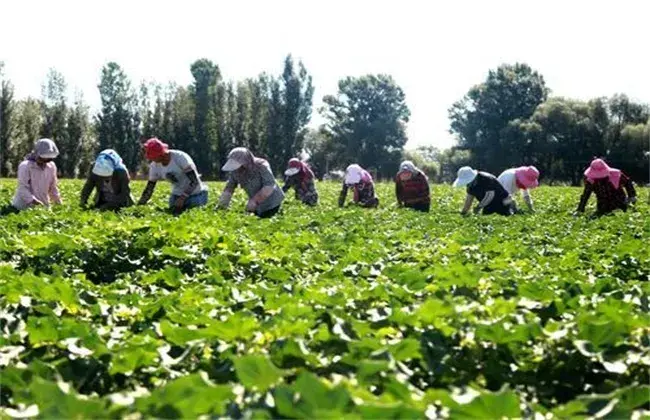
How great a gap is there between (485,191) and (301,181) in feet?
11.1

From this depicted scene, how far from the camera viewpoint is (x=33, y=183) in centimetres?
951

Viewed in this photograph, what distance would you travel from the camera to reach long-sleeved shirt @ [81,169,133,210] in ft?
29.7

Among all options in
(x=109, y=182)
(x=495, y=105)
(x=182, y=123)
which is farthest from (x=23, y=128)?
(x=109, y=182)

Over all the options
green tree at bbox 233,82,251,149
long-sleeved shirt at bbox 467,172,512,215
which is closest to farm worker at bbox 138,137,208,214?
long-sleeved shirt at bbox 467,172,512,215

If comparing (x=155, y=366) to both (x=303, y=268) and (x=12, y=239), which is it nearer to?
(x=303, y=268)

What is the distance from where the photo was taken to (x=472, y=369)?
7.51 feet

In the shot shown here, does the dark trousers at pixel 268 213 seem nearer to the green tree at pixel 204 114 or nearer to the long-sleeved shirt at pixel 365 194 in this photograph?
the long-sleeved shirt at pixel 365 194

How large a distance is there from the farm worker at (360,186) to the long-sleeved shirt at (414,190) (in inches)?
39.4

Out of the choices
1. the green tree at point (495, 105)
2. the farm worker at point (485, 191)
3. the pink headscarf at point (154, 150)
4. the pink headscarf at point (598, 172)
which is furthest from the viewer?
the green tree at point (495, 105)

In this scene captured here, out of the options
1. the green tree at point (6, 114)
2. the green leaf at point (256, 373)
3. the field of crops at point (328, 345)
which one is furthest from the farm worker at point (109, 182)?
the green tree at point (6, 114)

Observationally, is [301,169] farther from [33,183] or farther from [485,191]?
[33,183]

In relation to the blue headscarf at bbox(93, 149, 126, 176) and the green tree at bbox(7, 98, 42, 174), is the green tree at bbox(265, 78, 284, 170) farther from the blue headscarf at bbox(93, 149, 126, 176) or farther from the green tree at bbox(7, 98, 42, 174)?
the blue headscarf at bbox(93, 149, 126, 176)

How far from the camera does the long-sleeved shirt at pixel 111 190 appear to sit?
904 centimetres

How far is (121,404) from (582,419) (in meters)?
1.07
